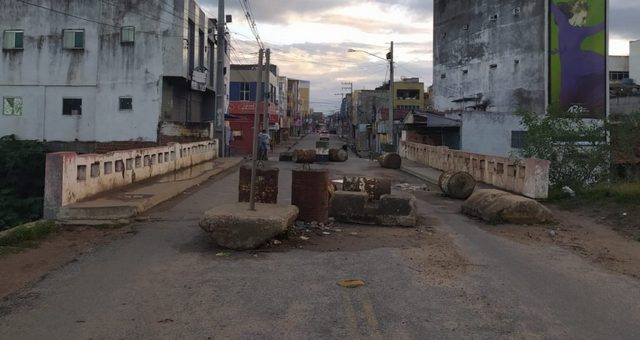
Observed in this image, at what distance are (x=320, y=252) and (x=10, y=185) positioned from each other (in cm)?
2692

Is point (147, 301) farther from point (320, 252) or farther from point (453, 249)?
point (453, 249)

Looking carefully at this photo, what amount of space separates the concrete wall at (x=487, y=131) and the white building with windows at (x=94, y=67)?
1836cm

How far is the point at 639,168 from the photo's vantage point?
20.9m

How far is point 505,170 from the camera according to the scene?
17797 mm

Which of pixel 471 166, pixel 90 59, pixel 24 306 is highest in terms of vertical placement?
pixel 90 59

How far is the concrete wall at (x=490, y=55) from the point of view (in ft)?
149

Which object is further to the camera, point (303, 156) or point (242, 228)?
point (303, 156)

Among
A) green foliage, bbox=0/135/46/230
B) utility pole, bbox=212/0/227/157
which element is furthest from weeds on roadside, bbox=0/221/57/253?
utility pole, bbox=212/0/227/157

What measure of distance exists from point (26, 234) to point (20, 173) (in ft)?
78.4

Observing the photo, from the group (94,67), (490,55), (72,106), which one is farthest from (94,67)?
(490,55)

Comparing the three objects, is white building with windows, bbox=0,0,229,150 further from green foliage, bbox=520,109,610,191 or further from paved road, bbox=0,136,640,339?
paved road, bbox=0,136,640,339

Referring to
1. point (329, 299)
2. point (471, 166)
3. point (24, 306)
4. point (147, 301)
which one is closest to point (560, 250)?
point (329, 299)

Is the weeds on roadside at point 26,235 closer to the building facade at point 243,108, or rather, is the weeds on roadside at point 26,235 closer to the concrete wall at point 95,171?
the concrete wall at point 95,171

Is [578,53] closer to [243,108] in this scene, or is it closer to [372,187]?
[243,108]
